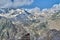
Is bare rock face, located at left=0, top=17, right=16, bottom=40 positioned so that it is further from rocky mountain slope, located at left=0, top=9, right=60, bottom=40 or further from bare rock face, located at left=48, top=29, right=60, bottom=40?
bare rock face, located at left=48, top=29, right=60, bottom=40

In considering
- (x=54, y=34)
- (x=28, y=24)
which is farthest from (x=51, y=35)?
(x=28, y=24)

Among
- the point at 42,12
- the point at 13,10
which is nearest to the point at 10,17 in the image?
the point at 13,10

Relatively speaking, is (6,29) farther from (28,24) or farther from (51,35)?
(51,35)

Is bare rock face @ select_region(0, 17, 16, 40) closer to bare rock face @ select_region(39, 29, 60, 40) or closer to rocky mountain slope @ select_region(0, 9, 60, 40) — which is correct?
rocky mountain slope @ select_region(0, 9, 60, 40)

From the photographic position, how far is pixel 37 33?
2.29 feet

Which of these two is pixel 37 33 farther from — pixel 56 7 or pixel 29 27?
pixel 56 7

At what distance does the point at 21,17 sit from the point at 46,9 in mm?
164

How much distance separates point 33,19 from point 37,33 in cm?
14

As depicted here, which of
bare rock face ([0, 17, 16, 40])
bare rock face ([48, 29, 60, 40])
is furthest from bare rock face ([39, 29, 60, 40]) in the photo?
bare rock face ([0, 17, 16, 40])

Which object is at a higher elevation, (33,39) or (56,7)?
(56,7)

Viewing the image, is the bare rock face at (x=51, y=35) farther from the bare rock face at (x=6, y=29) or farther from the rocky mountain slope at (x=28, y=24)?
the bare rock face at (x=6, y=29)

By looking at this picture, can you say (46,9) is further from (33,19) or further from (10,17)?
(10,17)

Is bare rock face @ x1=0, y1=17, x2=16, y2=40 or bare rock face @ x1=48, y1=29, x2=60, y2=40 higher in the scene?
bare rock face @ x1=0, y1=17, x2=16, y2=40

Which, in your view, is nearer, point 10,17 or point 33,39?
point 33,39
